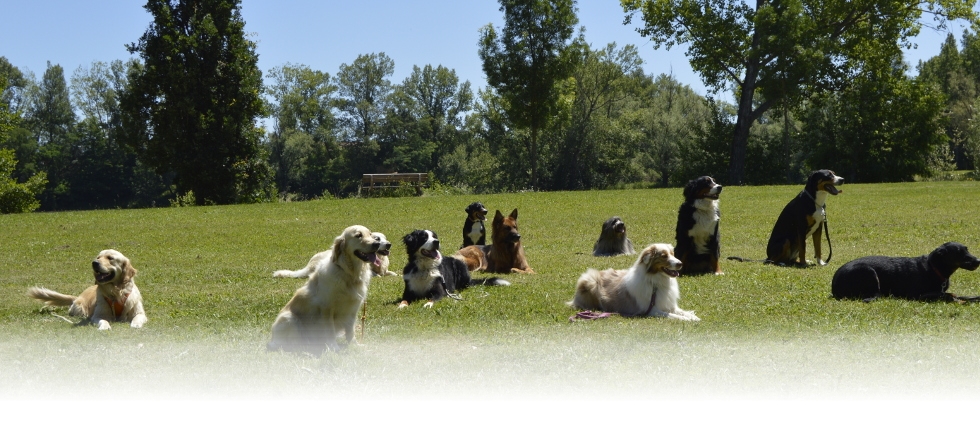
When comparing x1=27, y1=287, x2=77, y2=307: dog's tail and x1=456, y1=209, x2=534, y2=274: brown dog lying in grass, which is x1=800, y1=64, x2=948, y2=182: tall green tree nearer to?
x1=456, y1=209, x2=534, y2=274: brown dog lying in grass

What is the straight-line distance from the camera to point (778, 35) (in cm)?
4616

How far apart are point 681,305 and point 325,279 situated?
4965 mm

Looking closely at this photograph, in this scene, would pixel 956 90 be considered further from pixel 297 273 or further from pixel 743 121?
pixel 297 273

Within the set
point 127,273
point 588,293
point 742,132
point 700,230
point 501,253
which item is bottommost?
point 127,273

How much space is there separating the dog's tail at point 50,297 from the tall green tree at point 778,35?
42.3 m

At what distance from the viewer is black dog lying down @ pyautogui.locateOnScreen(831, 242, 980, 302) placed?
10.2 meters

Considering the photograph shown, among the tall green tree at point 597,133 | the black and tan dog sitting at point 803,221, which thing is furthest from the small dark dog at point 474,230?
the tall green tree at point 597,133

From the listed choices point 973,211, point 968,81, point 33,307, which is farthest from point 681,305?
point 968,81

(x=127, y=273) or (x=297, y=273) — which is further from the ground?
(x=127, y=273)

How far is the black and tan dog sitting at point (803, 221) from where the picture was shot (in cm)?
1494

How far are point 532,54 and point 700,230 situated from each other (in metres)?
41.2

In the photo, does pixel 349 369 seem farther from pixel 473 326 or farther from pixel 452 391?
pixel 473 326

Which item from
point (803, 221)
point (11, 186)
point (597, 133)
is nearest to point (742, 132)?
point (597, 133)

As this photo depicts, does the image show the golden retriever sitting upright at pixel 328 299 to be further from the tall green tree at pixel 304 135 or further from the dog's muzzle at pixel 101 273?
the tall green tree at pixel 304 135
